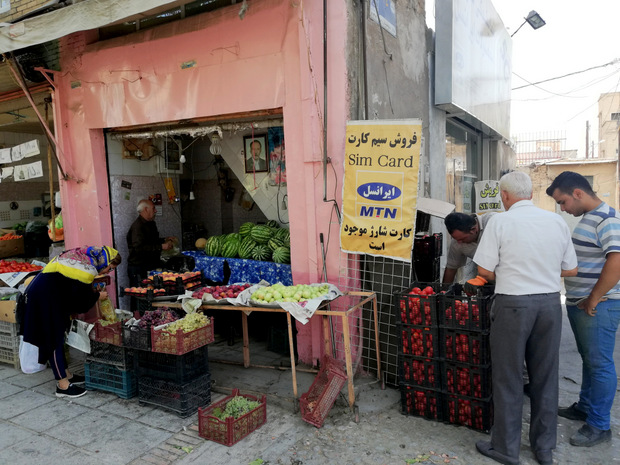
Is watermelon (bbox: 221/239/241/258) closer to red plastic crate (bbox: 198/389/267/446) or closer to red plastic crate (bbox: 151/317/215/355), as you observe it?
red plastic crate (bbox: 151/317/215/355)

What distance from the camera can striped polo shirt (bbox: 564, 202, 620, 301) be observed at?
370 cm

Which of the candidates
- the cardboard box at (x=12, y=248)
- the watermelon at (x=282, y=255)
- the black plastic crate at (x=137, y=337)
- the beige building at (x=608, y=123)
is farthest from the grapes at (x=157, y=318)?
the beige building at (x=608, y=123)

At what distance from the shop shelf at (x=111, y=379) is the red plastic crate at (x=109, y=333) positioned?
35 cm

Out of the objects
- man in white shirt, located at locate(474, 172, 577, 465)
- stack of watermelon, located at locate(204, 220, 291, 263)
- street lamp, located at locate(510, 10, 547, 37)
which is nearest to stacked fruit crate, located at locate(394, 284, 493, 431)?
man in white shirt, located at locate(474, 172, 577, 465)

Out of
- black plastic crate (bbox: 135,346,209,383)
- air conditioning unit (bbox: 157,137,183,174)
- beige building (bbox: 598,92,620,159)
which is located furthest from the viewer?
beige building (bbox: 598,92,620,159)

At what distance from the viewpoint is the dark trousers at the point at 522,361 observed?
11.1ft

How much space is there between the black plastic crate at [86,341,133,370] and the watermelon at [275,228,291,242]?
2608 millimetres

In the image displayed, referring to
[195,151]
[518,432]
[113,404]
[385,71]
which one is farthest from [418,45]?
[113,404]

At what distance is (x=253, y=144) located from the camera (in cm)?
730

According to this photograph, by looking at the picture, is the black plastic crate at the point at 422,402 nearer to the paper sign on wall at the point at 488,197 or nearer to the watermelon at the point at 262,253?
→ the watermelon at the point at 262,253

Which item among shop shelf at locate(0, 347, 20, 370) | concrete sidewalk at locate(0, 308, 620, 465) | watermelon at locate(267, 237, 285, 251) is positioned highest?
watermelon at locate(267, 237, 285, 251)

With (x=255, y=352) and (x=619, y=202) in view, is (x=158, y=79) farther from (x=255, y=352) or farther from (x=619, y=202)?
(x=619, y=202)

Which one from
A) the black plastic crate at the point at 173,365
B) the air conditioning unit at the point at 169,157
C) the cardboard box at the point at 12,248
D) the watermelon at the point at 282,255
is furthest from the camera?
the cardboard box at the point at 12,248

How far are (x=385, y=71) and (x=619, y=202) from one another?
1950 cm
